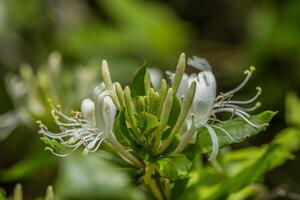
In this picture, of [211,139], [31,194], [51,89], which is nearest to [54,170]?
[31,194]

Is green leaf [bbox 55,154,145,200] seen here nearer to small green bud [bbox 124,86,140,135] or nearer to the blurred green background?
small green bud [bbox 124,86,140,135]

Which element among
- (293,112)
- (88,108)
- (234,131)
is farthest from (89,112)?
(293,112)

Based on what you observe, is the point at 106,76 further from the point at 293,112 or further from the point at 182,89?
the point at 293,112

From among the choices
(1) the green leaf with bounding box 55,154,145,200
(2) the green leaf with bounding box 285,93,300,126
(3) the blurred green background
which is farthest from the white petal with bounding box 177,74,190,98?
(3) the blurred green background

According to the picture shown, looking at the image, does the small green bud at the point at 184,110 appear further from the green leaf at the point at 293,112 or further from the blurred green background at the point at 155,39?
the blurred green background at the point at 155,39

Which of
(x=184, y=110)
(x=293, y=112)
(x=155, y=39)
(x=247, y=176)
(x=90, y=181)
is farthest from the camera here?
(x=155, y=39)

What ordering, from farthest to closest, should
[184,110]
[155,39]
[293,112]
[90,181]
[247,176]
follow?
[155,39] → [293,112] → [247,176] → [184,110] → [90,181]

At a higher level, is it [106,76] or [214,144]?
[106,76]
